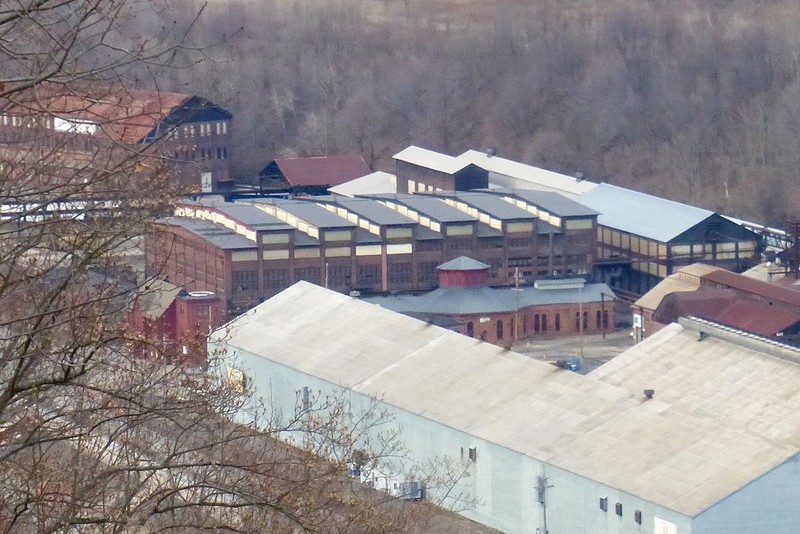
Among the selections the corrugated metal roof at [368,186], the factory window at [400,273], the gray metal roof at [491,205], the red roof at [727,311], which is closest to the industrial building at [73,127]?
the red roof at [727,311]

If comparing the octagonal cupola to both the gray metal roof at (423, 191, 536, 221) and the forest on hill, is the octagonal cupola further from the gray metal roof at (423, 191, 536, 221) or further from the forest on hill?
the forest on hill

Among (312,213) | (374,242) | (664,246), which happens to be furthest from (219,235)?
(664,246)

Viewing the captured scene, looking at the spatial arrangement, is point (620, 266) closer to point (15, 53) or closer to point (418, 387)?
point (418, 387)

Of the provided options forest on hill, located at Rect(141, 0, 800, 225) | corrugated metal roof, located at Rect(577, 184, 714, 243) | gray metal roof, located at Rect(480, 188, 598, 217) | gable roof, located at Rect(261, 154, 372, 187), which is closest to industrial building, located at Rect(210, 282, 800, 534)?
gray metal roof, located at Rect(480, 188, 598, 217)

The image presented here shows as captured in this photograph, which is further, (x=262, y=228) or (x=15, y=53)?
(x=262, y=228)

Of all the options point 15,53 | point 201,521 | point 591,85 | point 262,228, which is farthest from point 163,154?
point 591,85
